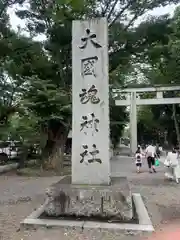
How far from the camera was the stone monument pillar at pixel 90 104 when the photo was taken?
6441 mm

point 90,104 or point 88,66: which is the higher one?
point 88,66

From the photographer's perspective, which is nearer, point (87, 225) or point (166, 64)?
point (87, 225)

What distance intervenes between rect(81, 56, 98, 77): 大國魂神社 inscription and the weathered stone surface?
236 centimetres

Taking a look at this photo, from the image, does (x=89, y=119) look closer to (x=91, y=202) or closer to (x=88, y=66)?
(x=88, y=66)

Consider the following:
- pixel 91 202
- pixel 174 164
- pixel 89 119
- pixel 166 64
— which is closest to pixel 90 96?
pixel 89 119

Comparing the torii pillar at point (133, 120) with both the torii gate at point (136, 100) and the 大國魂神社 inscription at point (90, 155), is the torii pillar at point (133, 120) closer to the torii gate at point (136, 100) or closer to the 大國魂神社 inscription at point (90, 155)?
the torii gate at point (136, 100)

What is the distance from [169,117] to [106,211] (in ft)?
124

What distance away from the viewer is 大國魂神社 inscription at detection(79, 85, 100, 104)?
6.55 m

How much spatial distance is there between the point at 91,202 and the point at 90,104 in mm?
1980

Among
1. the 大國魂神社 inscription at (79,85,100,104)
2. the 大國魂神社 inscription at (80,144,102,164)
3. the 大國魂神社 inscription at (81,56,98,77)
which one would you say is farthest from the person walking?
the 大國魂神社 inscription at (81,56,98,77)

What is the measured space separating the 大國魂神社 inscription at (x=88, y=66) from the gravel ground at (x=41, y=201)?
312cm

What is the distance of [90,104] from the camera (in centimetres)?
656

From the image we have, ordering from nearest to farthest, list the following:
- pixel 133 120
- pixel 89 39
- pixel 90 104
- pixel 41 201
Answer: pixel 90 104 < pixel 89 39 < pixel 41 201 < pixel 133 120

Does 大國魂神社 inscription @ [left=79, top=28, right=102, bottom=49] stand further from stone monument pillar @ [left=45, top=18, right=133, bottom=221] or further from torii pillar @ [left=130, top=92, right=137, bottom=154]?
torii pillar @ [left=130, top=92, right=137, bottom=154]
